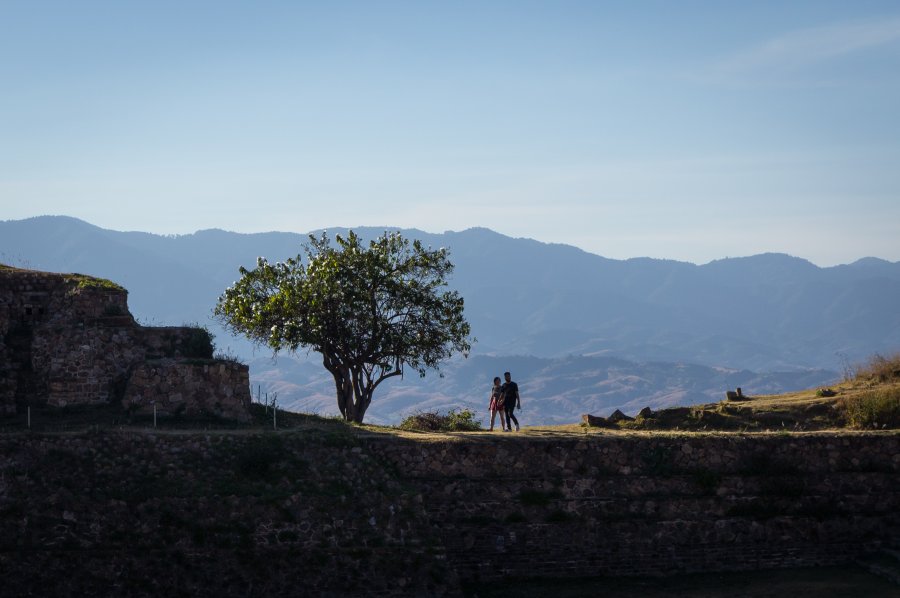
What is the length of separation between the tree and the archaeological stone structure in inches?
230

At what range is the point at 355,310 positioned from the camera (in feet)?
169

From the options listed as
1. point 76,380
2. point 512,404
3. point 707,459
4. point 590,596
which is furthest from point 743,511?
point 76,380

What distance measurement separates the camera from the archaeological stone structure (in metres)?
42.7

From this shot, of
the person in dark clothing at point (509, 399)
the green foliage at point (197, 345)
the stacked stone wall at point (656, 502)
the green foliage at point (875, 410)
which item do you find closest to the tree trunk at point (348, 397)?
the green foliage at point (197, 345)

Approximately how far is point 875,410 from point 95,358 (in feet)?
107

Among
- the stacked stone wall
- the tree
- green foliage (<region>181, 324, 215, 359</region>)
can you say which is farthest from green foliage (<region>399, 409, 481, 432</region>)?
the stacked stone wall

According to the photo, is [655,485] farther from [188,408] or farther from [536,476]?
[188,408]

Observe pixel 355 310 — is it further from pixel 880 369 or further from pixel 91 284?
pixel 880 369

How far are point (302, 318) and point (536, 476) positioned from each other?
1677 cm

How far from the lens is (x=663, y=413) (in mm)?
51625


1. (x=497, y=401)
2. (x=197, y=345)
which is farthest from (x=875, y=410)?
(x=197, y=345)

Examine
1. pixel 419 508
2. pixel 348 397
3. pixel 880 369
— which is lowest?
pixel 419 508

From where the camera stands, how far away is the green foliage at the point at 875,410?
1770 inches

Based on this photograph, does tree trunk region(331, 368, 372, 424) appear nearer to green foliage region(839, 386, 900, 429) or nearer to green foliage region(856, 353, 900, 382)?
green foliage region(839, 386, 900, 429)
